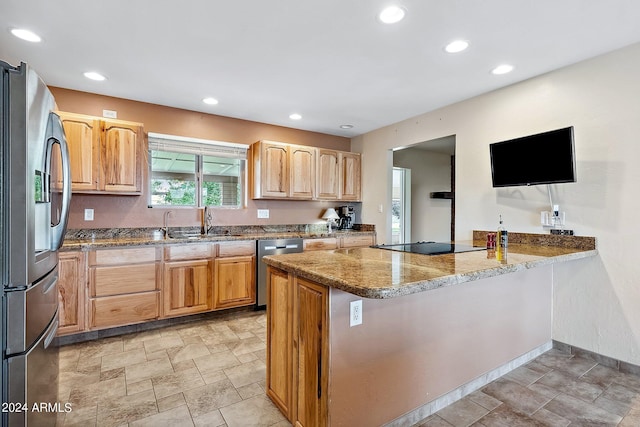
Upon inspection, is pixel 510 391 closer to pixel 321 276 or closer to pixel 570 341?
pixel 570 341

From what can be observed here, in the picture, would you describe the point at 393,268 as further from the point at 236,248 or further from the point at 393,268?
the point at 236,248

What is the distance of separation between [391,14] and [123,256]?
309 cm

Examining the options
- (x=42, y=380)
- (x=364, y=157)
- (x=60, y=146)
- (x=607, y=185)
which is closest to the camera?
(x=42, y=380)

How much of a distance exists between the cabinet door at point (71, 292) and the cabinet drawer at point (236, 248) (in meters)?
1.26

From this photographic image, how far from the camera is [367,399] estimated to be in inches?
63.0

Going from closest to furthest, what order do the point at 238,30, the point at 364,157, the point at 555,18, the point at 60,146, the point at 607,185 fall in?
the point at 60,146
the point at 555,18
the point at 238,30
the point at 607,185
the point at 364,157

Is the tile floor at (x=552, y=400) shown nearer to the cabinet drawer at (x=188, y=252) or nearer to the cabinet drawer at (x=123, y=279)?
the cabinet drawer at (x=188, y=252)

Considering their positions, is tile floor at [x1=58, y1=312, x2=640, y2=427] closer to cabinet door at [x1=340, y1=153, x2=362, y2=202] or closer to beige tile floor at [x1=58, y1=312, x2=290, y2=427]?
beige tile floor at [x1=58, y1=312, x2=290, y2=427]

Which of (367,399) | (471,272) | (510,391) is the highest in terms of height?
(471,272)

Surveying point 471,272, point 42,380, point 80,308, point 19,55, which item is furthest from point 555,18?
point 80,308

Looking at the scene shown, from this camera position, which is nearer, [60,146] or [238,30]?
[60,146]

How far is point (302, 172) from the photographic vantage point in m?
4.42

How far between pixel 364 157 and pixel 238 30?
314 cm

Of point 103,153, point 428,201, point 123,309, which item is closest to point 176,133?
point 103,153
